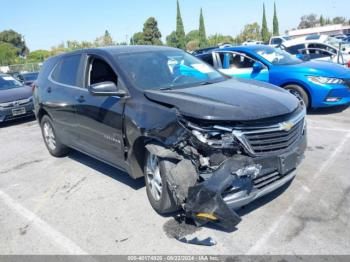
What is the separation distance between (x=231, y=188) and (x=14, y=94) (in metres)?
9.13

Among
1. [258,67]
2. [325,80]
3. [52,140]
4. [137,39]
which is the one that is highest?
[137,39]

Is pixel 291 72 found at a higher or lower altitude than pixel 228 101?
lower

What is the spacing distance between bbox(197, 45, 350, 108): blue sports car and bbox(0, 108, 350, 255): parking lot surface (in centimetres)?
Result: 203

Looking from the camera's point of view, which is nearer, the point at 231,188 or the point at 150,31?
the point at 231,188

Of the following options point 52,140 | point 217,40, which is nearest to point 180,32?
point 217,40

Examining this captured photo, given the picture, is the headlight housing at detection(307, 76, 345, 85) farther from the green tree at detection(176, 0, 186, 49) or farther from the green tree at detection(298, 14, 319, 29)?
the green tree at detection(298, 14, 319, 29)

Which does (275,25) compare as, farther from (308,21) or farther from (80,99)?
(80,99)

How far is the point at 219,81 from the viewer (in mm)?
4586

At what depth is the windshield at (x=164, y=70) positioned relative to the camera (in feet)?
13.8

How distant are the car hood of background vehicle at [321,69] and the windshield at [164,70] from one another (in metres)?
3.50

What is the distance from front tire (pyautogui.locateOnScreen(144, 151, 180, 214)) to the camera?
11.4ft

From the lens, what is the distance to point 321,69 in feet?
25.0

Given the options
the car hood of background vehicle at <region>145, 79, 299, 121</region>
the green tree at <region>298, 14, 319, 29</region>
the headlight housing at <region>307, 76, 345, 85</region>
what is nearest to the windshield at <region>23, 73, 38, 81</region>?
the headlight housing at <region>307, 76, 345, 85</region>

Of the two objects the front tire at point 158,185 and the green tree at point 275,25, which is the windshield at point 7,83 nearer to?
the front tire at point 158,185
